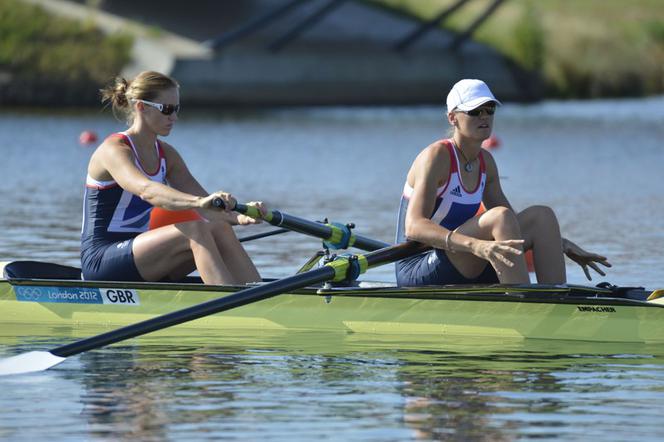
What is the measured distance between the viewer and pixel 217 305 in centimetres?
916

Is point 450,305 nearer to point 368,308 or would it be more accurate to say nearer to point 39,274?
point 368,308

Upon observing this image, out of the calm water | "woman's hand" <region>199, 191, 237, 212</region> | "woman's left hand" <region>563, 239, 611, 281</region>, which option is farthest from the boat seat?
"woman's left hand" <region>563, 239, 611, 281</region>

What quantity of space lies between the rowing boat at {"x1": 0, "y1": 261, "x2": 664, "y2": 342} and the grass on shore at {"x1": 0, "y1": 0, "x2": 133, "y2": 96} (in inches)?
1536

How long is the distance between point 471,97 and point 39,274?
11.7 ft

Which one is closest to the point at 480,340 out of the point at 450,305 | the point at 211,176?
the point at 450,305

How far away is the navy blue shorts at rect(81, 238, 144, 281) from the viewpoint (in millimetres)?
10180

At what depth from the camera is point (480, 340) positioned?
9812 millimetres

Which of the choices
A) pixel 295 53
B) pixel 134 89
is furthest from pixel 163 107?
pixel 295 53

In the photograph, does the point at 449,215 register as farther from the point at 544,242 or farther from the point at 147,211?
the point at 147,211

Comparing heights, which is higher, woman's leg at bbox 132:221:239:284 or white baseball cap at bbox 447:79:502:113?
white baseball cap at bbox 447:79:502:113

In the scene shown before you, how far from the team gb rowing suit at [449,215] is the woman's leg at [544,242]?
0.33m

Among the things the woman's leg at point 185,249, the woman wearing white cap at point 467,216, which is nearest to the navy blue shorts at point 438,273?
the woman wearing white cap at point 467,216

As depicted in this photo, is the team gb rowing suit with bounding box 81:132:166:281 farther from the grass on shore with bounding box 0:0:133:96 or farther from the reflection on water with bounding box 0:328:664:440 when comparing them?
the grass on shore with bounding box 0:0:133:96

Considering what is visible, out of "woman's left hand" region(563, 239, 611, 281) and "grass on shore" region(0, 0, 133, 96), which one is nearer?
"woman's left hand" region(563, 239, 611, 281)
